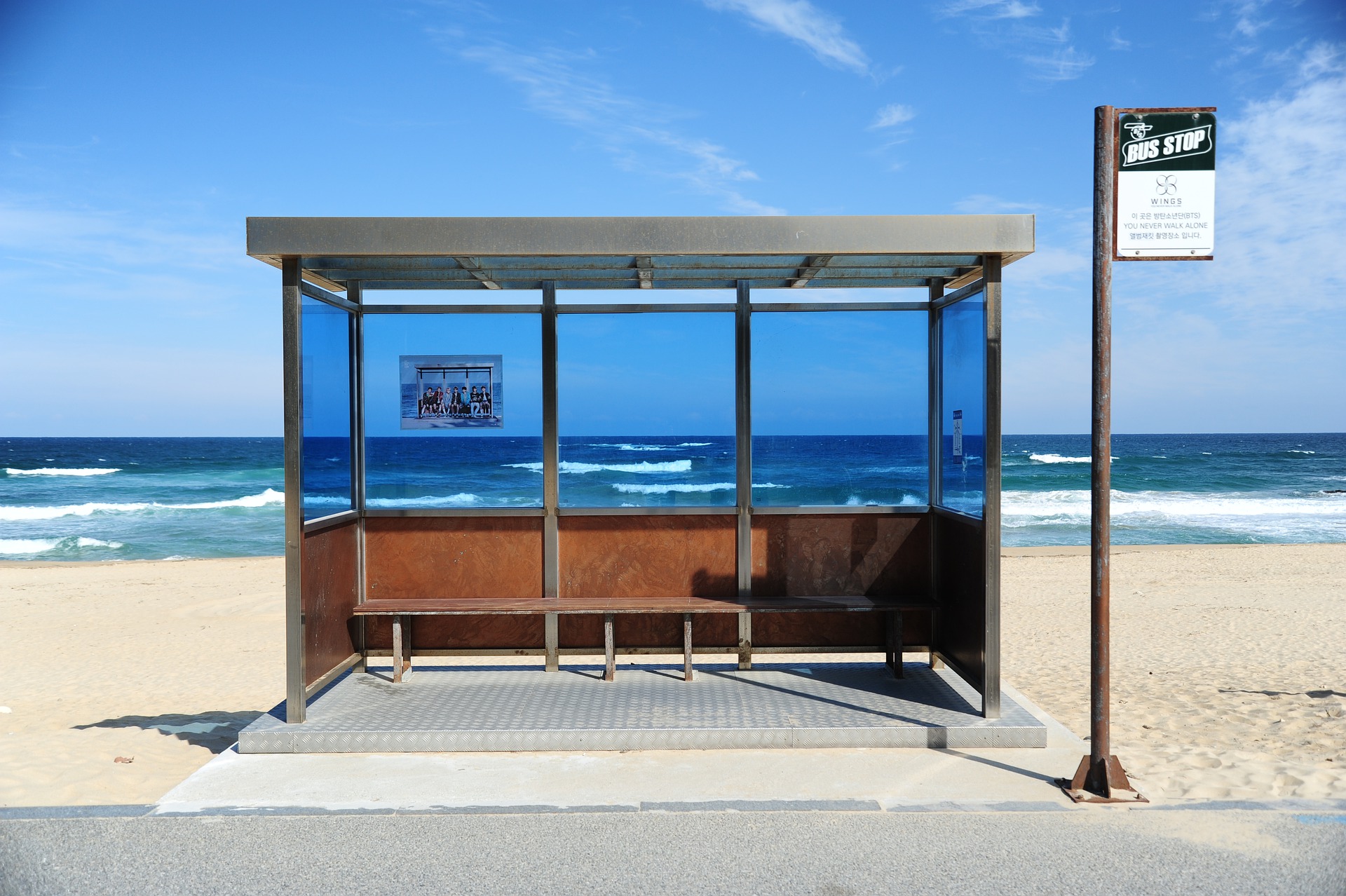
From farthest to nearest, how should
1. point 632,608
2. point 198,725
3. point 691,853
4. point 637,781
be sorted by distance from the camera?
point 198,725 → point 632,608 → point 637,781 → point 691,853

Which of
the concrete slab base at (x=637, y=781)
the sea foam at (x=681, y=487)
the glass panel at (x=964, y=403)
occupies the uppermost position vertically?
the glass panel at (x=964, y=403)

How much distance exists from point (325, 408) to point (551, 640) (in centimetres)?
218

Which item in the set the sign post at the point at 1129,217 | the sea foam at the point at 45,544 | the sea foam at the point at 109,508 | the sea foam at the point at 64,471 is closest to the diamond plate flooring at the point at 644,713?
the sign post at the point at 1129,217

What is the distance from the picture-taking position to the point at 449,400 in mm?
6711

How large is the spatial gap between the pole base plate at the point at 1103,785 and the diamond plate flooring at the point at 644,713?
2.02 feet

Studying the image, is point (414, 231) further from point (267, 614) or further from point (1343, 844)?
point (267, 614)

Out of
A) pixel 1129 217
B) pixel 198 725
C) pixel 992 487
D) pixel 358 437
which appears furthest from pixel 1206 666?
pixel 198 725

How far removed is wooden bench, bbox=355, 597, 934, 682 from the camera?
20.2 feet

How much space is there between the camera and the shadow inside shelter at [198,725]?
20.7 ft

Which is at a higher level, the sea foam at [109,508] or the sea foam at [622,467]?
the sea foam at [622,467]

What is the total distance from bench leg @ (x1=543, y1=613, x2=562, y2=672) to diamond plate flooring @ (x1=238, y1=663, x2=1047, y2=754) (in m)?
0.10

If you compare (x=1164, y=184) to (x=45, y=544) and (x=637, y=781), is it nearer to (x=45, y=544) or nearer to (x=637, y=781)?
(x=637, y=781)

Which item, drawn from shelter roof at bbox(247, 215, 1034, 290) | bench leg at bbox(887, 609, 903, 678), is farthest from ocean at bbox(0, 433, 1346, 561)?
shelter roof at bbox(247, 215, 1034, 290)

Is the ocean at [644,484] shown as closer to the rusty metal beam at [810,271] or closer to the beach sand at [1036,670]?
the rusty metal beam at [810,271]
